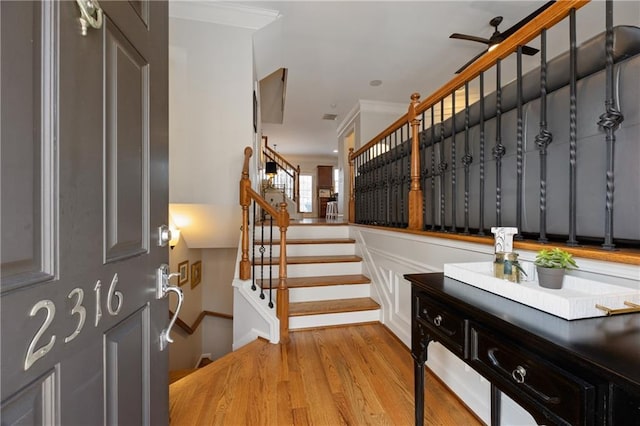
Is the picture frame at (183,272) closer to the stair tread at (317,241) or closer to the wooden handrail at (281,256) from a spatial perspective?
the stair tread at (317,241)

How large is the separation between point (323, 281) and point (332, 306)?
0.96 feet

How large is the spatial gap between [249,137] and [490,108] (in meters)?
2.43

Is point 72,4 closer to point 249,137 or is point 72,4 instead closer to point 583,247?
point 583,247

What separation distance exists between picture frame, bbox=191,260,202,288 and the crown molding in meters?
3.32

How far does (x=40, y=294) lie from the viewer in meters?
0.47

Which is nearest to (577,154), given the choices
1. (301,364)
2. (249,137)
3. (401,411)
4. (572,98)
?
(572,98)

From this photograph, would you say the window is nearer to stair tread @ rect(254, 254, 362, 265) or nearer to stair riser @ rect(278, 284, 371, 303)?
stair tread @ rect(254, 254, 362, 265)

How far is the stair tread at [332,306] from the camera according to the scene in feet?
8.07

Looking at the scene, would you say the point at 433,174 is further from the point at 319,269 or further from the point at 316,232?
the point at 316,232

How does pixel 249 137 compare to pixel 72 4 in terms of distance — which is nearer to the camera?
pixel 72 4

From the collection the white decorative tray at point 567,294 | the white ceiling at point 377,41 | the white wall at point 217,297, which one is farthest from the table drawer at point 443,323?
the white wall at point 217,297

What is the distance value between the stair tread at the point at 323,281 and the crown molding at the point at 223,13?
111 inches

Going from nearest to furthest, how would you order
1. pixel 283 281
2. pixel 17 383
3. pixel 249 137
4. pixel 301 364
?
1. pixel 17 383
2. pixel 301 364
3. pixel 283 281
4. pixel 249 137

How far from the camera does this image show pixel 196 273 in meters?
4.54
